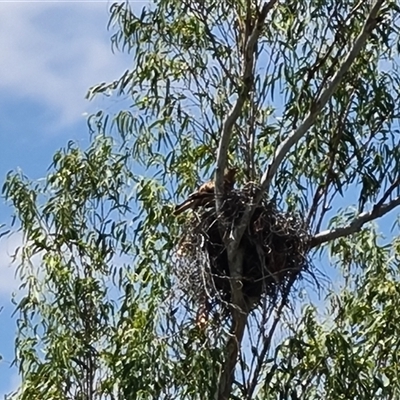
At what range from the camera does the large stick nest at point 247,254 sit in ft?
21.8

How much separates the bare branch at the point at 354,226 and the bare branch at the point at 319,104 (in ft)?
1.45

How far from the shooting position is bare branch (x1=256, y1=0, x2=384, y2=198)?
6742mm

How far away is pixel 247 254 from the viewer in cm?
675

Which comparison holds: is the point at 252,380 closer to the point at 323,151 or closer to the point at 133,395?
the point at 133,395

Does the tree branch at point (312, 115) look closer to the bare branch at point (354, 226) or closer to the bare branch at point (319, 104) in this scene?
the bare branch at point (319, 104)

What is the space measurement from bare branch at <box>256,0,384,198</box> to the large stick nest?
14 centimetres

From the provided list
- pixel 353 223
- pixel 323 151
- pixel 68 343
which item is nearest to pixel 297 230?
pixel 353 223

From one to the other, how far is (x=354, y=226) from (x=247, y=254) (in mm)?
641

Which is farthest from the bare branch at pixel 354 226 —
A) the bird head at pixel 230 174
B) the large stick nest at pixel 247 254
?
the bird head at pixel 230 174

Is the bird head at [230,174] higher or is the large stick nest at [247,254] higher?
the bird head at [230,174]

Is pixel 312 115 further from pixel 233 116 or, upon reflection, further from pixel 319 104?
pixel 233 116

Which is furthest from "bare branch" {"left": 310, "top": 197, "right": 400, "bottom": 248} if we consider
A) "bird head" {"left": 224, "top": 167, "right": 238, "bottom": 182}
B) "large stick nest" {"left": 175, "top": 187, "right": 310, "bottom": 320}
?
"bird head" {"left": 224, "top": 167, "right": 238, "bottom": 182}

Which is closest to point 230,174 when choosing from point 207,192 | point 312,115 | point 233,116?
point 207,192

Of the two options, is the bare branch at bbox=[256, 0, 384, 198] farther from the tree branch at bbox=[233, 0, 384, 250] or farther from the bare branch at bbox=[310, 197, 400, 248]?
the bare branch at bbox=[310, 197, 400, 248]
